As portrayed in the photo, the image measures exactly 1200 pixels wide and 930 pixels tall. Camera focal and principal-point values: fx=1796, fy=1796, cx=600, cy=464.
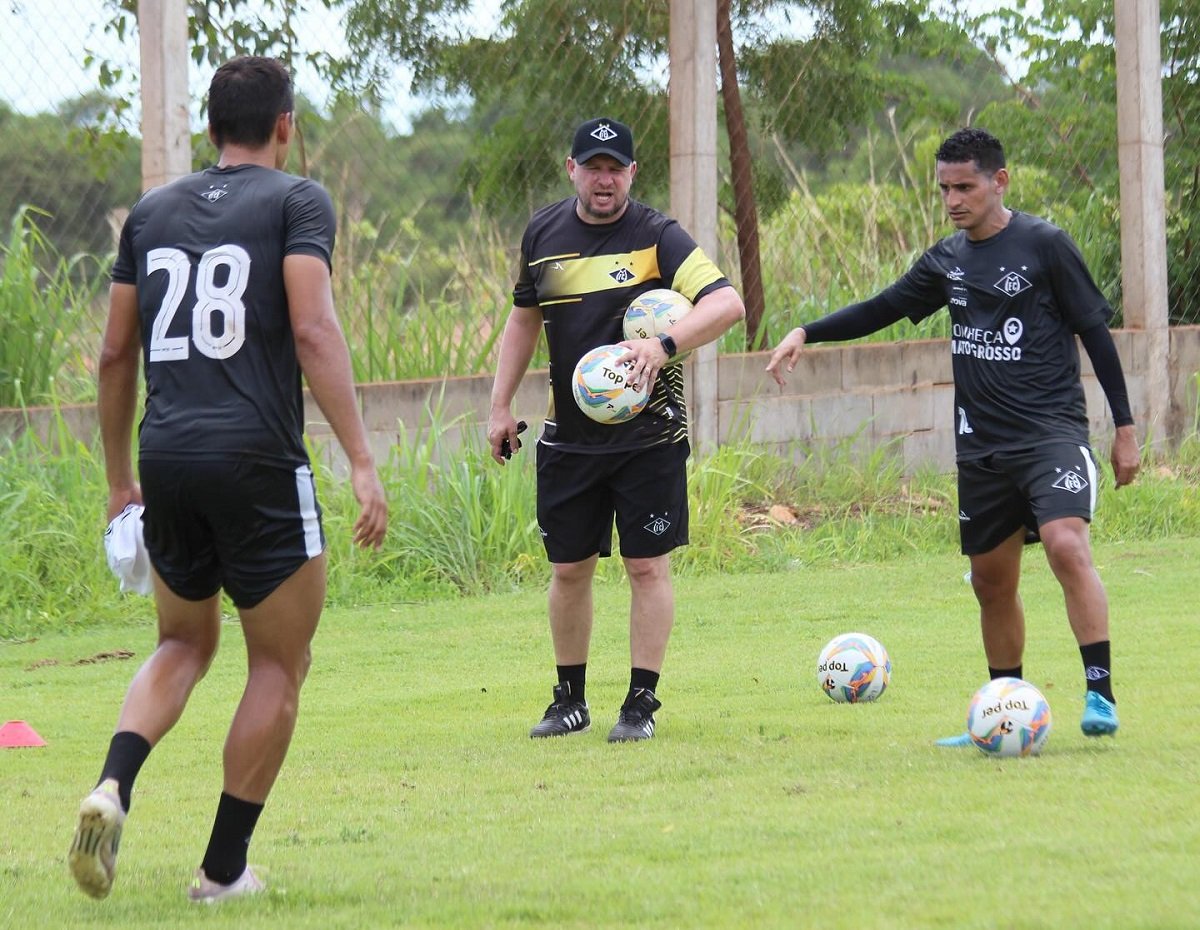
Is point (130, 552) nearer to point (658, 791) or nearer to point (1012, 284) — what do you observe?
point (658, 791)

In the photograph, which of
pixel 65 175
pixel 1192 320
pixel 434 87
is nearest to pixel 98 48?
pixel 65 175

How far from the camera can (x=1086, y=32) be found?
51.9ft

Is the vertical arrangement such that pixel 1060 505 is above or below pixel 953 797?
above

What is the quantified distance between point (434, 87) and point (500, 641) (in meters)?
4.71

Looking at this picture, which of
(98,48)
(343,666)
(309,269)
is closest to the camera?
(309,269)

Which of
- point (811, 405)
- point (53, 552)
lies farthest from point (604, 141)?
point (811, 405)

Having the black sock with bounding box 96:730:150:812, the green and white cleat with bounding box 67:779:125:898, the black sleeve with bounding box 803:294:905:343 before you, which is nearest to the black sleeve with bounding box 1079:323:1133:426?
the black sleeve with bounding box 803:294:905:343

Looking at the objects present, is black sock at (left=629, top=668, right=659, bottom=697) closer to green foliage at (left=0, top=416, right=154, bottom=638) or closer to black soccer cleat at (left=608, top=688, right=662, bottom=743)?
black soccer cleat at (left=608, top=688, right=662, bottom=743)

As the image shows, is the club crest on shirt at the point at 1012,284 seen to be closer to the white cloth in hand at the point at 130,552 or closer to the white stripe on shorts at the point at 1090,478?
the white stripe on shorts at the point at 1090,478

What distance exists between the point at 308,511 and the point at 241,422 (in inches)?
10.5

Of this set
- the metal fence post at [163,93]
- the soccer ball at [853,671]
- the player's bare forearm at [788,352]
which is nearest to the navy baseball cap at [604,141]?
the player's bare forearm at [788,352]

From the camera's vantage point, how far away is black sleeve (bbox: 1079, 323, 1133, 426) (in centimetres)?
614

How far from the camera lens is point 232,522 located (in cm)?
419

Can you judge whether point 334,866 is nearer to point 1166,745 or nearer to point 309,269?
point 309,269
